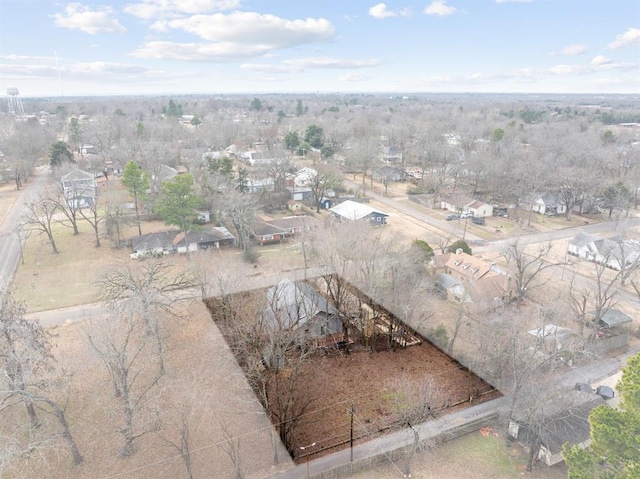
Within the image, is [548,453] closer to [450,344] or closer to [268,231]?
[450,344]

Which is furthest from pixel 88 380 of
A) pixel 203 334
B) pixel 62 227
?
pixel 62 227

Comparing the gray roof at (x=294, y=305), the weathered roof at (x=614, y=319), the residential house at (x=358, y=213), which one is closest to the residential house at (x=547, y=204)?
the residential house at (x=358, y=213)

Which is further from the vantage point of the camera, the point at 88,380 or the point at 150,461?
the point at 88,380

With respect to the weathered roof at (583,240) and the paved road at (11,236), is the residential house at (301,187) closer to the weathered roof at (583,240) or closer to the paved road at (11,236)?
the paved road at (11,236)

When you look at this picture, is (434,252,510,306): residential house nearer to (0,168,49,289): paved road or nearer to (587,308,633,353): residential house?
(587,308,633,353): residential house

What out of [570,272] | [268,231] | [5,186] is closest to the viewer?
[570,272]

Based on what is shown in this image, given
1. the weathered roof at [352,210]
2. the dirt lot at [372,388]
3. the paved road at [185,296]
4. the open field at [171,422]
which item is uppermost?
the weathered roof at [352,210]
